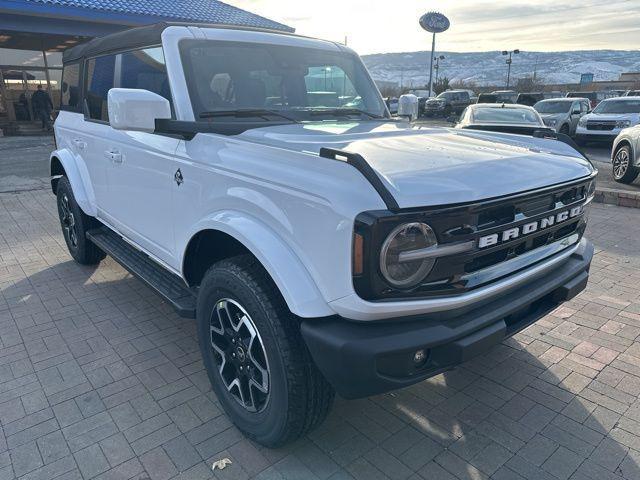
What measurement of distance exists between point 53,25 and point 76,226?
14223 millimetres

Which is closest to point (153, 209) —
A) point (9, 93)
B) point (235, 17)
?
point (235, 17)

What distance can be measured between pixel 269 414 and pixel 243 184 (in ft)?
3.71

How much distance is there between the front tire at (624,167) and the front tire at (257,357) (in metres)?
9.11

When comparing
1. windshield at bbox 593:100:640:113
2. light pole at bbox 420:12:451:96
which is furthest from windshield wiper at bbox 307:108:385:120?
light pole at bbox 420:12:451:96

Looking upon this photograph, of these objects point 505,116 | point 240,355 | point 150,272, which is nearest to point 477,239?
point 240,355

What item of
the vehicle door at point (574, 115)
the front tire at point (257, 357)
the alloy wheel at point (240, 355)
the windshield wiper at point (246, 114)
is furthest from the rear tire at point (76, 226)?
the vehicle door at point (574, 115)

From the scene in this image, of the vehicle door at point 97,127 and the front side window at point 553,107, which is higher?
the vehicle door at point 97,127

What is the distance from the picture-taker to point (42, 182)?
32.2ft

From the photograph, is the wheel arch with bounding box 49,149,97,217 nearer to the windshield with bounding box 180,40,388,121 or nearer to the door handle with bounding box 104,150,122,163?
the door handle with bounding box 104,150,122,163

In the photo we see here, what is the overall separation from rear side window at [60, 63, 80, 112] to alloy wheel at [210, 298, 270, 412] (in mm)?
3284

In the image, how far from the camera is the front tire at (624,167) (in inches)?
357

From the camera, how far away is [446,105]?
3055 cm

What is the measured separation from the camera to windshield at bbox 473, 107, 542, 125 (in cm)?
1139

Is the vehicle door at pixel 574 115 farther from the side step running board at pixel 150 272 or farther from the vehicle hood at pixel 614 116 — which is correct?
A: the side step running board at pixel 150 272
